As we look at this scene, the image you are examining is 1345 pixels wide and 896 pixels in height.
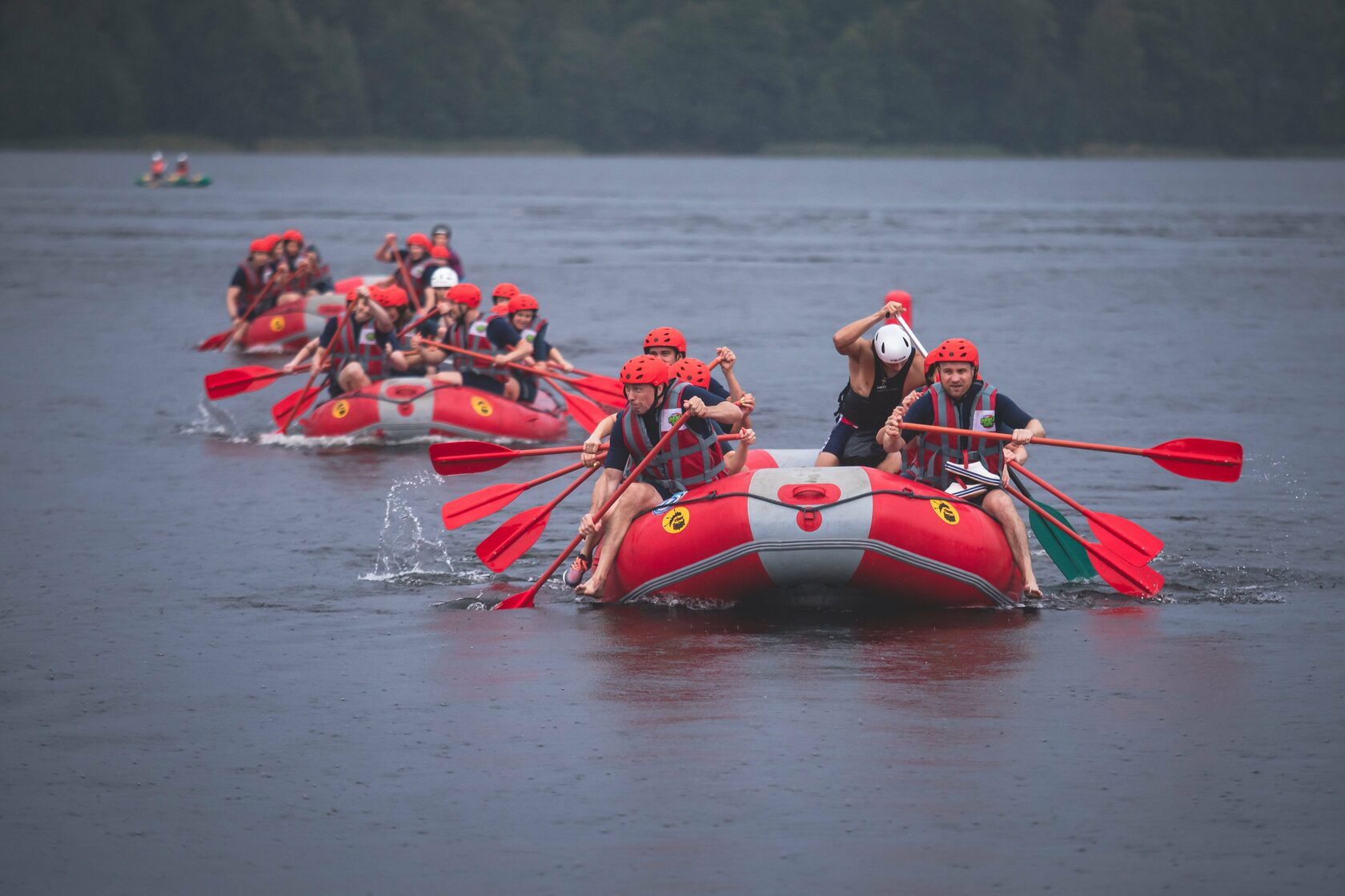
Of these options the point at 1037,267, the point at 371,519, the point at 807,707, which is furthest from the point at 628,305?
the point at 807,707

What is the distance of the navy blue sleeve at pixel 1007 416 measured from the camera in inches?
467

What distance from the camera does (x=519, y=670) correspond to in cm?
1079

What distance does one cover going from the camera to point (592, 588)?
12.0m

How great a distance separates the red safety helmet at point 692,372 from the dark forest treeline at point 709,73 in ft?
345

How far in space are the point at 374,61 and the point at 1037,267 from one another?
87293mm

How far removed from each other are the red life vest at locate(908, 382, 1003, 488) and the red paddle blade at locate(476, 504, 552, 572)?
8.13 feet

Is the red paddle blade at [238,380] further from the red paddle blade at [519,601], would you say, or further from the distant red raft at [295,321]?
the distant red raft at [295,321]

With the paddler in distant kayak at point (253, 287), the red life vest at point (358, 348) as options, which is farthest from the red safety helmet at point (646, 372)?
the paddler in distant kayak at point (253, 287)

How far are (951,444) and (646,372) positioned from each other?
6.05ft

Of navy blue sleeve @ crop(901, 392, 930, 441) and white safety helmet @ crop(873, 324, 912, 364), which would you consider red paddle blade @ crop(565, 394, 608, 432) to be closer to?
white safety helmet @ crop(873, 324, 912, 364)

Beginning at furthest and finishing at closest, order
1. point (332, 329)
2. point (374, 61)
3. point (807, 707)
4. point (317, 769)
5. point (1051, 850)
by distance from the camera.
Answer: point (374, 61) < point (332, 329) < point (807, 707) < point (317, 769) < point (1051, 850)

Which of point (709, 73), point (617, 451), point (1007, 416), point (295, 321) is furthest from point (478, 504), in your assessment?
point (709, 73)

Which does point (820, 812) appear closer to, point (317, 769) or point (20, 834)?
point (317, 769)

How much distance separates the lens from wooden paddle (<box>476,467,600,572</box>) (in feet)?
42.8
